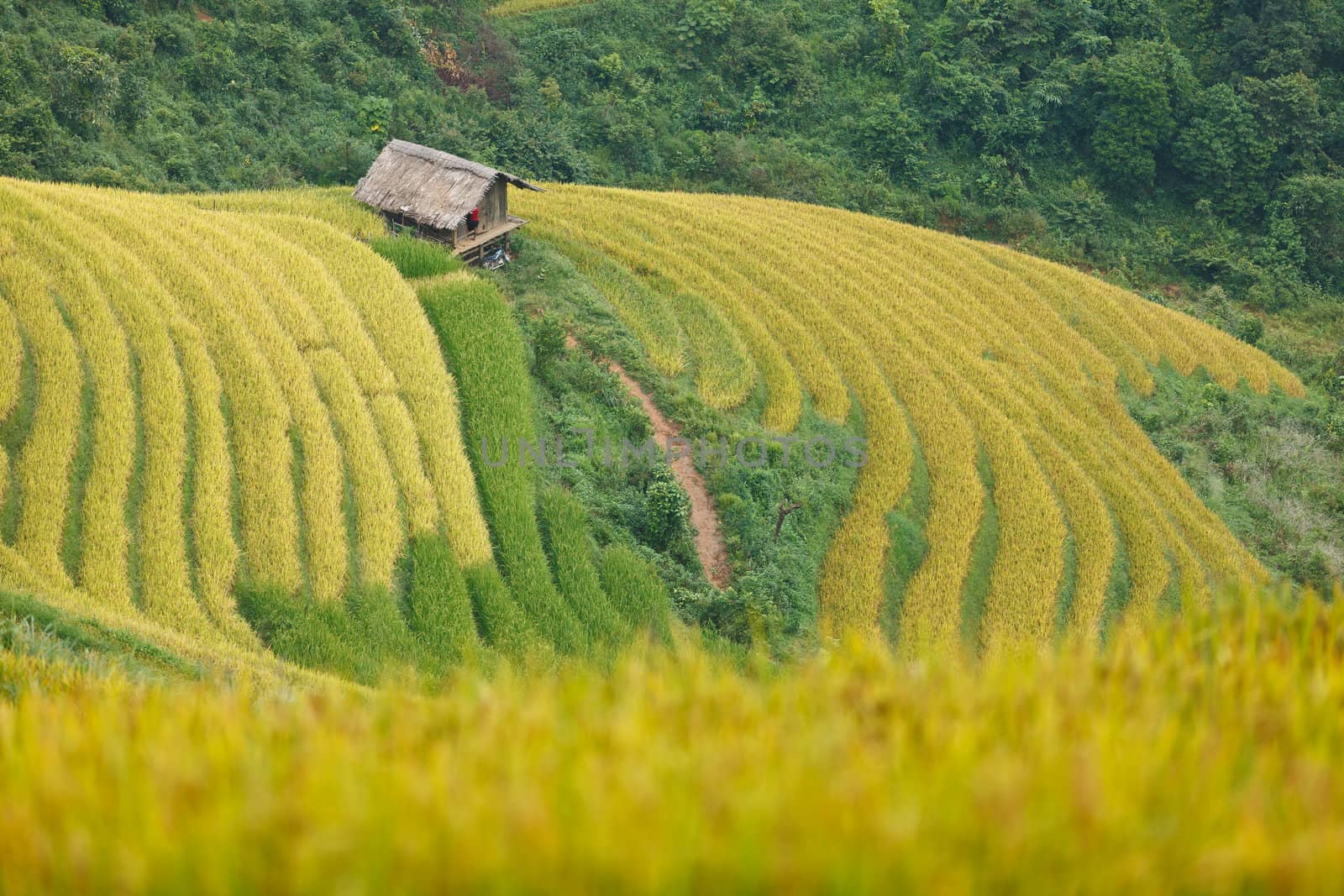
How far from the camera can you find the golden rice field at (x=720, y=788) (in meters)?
2.62

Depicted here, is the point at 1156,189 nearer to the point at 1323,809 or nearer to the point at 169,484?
the point at 169,484

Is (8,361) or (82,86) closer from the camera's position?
(8,361)

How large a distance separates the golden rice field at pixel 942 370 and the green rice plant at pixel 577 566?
119 inches

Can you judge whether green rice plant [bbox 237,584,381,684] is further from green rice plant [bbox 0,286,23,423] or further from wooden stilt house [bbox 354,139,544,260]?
wooden stilt house [bbox 354,139,544,260]

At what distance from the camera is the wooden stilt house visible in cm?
1573

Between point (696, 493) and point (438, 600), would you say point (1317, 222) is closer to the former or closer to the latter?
point (696, 493)

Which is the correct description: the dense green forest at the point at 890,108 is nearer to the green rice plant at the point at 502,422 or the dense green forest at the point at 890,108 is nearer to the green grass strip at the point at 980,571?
the green rice plant at the point at 502,422

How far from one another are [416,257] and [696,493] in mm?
5194

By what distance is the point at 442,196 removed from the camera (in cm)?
1586

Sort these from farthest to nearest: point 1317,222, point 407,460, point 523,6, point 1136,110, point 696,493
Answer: point 523,6 → point 1136,110 → point 1317,222 → point 696,493 → point 407,460

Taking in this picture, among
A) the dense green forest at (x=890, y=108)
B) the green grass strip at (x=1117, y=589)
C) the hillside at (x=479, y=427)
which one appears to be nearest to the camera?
the hillside at (x=479, y=427)

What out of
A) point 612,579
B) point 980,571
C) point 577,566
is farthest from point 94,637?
point 980,571

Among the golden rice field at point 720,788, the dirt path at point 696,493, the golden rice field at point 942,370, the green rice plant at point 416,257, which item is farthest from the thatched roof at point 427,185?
the golden rice field at point 720,788

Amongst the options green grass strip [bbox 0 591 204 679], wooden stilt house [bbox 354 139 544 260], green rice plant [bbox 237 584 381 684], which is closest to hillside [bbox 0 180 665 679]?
green rice plant [bbox 237 584 381 684]
